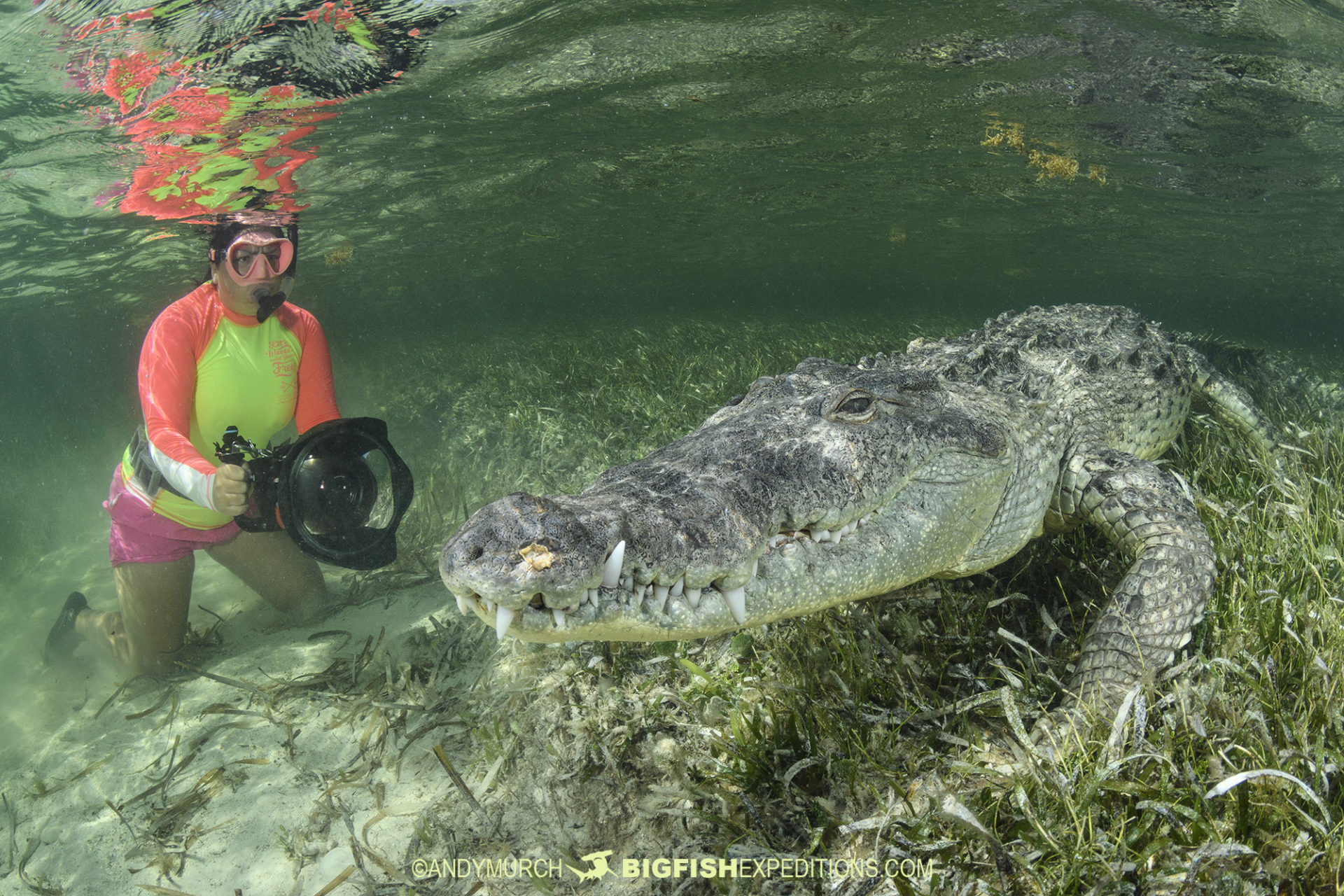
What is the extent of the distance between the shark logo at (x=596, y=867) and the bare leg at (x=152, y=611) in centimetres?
382

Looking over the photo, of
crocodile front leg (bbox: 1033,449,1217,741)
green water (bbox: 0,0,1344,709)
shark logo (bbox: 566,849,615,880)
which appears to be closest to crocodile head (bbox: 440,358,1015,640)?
crocodile front leg (bbox: 1033,449,1217,741)

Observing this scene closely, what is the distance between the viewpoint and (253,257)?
4.65 metres

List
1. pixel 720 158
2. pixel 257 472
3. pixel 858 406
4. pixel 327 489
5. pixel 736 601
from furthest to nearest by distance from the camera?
pixel 720 158 → pixel 327 489 → pixel 257 472 → pixel 858 406 → pixel 736 601

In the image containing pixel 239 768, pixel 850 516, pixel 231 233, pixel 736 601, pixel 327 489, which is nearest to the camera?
pixel 736 601

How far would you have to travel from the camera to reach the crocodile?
1.59 meters

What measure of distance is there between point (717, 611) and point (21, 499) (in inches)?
1052

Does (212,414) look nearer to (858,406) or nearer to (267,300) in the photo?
(267,300)

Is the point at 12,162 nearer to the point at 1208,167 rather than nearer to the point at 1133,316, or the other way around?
the point at 1133,316

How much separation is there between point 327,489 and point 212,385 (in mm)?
1359

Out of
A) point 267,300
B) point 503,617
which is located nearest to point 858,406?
point 503,617

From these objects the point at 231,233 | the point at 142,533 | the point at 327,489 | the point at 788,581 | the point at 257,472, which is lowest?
the point at 142,533

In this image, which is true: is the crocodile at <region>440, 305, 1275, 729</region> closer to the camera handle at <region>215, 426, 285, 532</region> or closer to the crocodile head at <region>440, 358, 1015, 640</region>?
the crocodile head at <region>440, 358, 1015, 640</region>

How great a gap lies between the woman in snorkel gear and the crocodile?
3.72 meters

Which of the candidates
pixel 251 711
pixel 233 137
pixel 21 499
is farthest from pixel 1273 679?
pixel 21 499
